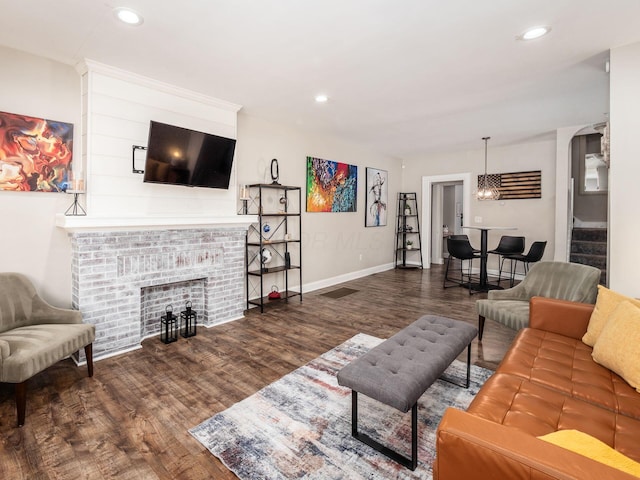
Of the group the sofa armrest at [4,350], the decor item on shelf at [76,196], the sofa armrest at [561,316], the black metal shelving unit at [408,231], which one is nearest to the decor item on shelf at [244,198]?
the decor item on shelf at [76,196]

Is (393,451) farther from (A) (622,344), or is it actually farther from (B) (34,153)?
(B) (34,153)

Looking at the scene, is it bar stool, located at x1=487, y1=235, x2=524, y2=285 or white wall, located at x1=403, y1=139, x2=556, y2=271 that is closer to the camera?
bar stool, located at x1=487, y1=235, x2=524, y2=285

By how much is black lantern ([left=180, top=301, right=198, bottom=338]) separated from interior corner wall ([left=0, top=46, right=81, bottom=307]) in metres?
1.05

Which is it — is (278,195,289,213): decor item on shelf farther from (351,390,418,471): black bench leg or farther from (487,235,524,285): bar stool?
(487,235,524,285): bar stool

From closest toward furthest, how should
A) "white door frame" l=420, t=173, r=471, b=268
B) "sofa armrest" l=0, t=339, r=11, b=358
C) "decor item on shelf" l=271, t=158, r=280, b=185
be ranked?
"sofa armrest" l=0, t=339, r=11, b=358
"decor item on shelf" l=271, t=158, r=280, b=185
"white door frame" l=420, t=173, r=471, b=268

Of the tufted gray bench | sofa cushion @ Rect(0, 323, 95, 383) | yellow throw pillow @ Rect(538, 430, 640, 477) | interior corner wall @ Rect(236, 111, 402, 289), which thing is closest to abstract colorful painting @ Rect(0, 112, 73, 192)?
sofa cushion @ Rect(0, 323, 95, 383)

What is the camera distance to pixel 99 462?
1.76 meters

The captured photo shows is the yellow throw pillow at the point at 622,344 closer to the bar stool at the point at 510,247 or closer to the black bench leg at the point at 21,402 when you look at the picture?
the black bench leg at the point at 21,402

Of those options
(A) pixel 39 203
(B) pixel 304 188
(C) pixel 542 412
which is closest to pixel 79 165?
(A) pixel 39 203

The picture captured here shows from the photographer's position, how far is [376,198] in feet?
23.3

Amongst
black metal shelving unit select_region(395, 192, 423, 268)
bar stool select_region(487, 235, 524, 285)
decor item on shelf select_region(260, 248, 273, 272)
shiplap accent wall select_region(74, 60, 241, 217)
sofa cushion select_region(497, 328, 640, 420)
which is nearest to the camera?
sofa cushion select_region(497, 328, 640, 420)

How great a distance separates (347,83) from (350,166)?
2.91 m

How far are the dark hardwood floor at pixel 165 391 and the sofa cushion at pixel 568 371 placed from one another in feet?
2.53

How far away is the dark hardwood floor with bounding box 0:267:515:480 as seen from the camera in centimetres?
176
